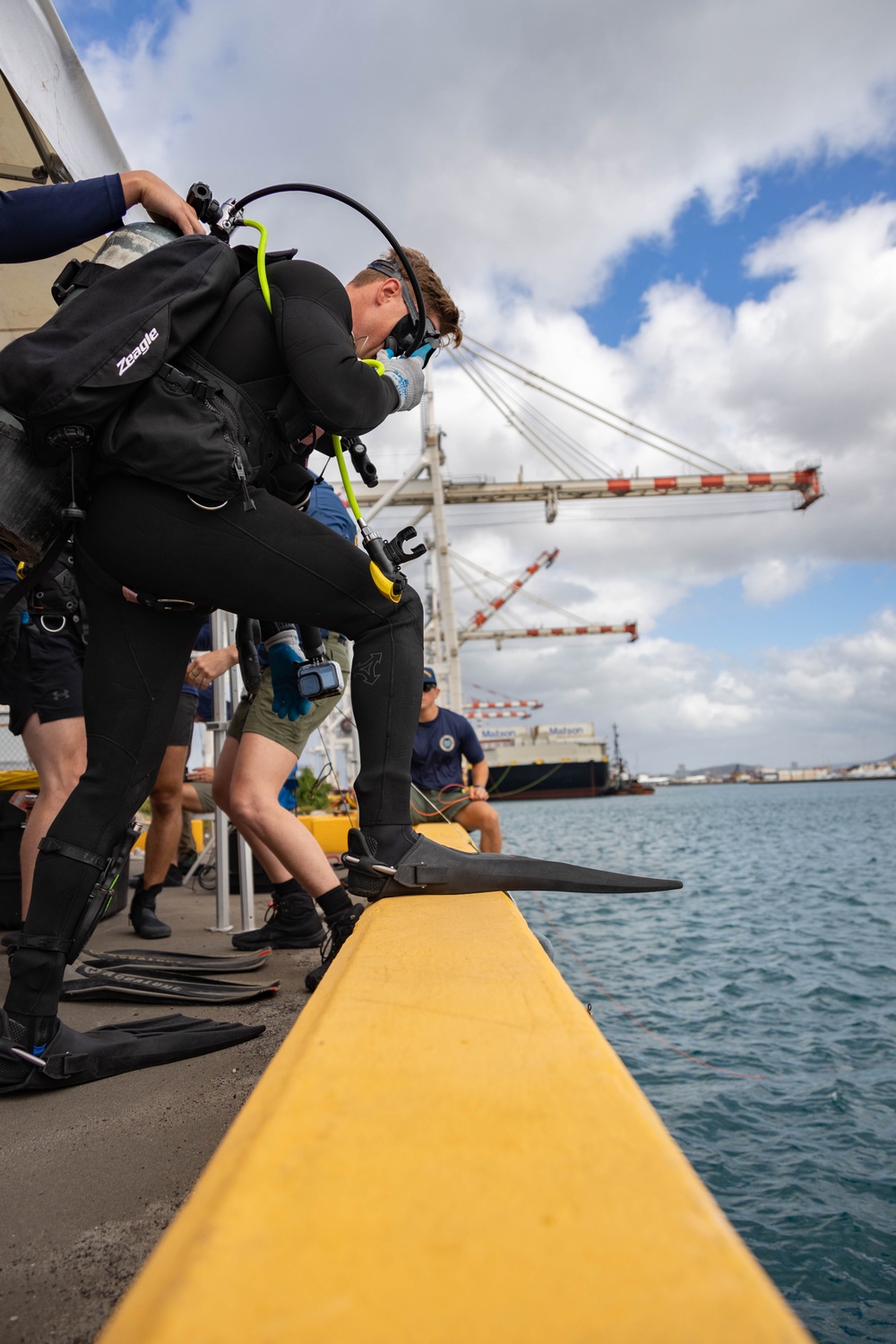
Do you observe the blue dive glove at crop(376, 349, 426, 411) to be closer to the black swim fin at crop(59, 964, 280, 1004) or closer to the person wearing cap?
the black swim fin at crop(59, 964, 280, 1004)

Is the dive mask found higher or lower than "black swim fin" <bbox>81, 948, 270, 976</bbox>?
higher

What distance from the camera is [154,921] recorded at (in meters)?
3.35

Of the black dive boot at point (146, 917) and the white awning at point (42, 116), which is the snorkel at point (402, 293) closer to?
the white awning at point (42, 116)

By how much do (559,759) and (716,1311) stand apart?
60.5m

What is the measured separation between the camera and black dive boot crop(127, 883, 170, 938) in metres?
3.29

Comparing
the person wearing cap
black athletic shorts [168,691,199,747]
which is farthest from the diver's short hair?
the person wearing cap

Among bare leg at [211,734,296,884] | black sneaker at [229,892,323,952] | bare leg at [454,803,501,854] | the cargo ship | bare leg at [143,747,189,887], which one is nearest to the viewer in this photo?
bare leg at [211,734,296,884]

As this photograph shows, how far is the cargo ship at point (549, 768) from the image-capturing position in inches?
2234

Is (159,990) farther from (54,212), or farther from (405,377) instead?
(54,212)

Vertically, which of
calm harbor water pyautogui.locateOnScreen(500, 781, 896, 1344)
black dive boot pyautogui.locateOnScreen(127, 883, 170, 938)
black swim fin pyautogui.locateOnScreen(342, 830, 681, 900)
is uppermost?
black swim fin pyautogui.locateOnScreen(342, 830, 681, 900)

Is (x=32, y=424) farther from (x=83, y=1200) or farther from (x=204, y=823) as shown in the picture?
(x=204, y=823)

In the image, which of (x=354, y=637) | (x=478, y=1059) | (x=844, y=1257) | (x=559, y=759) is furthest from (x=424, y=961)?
(x=559, y=759)

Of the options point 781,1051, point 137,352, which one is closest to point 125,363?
point 137,352

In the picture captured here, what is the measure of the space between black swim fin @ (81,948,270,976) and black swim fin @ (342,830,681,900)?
93 cm
